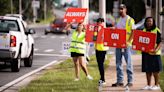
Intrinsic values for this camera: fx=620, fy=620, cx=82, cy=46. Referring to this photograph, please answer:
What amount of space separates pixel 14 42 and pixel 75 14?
7.97 ft

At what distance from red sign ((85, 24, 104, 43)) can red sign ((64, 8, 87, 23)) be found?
2.04 metres

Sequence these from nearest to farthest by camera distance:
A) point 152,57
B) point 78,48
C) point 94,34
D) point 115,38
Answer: point 152,57 → point 115,38 → point 94,34 → point 78,48

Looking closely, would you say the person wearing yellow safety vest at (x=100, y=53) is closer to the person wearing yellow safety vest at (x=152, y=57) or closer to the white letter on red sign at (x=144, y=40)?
the person wearing yellow safety vest at (x=152, y=57)

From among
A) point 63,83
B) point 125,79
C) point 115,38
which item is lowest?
point 125,79

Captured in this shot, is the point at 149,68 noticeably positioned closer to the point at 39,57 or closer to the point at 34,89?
the point at 34,89

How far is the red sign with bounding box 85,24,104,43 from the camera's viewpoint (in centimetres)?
1593

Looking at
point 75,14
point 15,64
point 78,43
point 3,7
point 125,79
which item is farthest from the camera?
point 3,7

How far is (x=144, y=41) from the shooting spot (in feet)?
45.4

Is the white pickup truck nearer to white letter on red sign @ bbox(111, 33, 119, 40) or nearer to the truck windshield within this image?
the truck windshield

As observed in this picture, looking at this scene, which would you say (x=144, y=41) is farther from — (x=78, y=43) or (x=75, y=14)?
(x=75, y=14)

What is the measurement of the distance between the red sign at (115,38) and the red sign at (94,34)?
4.09 ft

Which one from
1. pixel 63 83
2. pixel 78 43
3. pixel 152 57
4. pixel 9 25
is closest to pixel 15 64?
pixel 9 25

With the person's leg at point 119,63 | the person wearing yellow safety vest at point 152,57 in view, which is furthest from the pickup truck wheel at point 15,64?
the person wearing yellow safety vest at point 152,57

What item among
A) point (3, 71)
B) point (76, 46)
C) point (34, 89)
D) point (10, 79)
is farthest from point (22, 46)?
point (34, 89)
